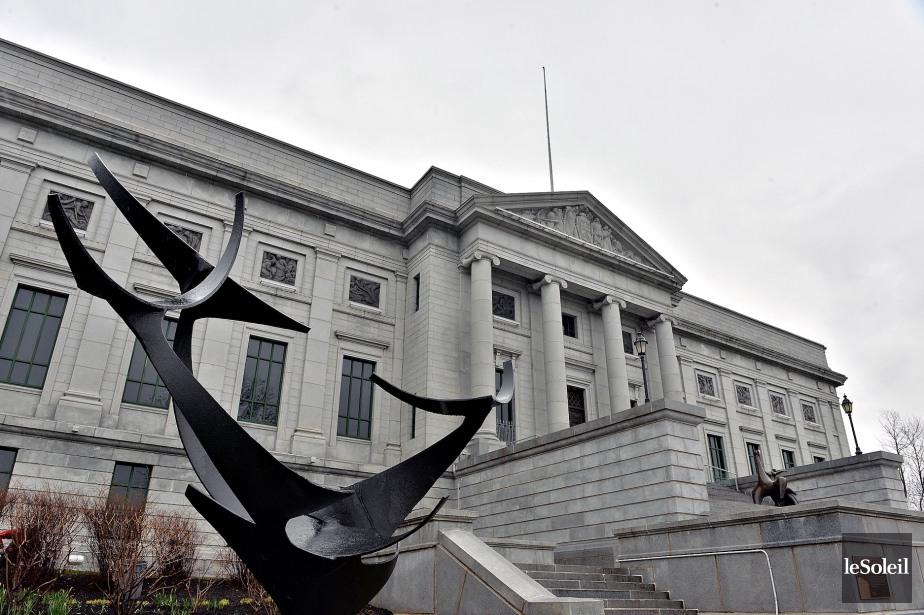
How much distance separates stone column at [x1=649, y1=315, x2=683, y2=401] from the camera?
31.4m

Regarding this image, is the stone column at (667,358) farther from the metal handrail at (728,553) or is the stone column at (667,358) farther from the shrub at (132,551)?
the shrub at (132,551)

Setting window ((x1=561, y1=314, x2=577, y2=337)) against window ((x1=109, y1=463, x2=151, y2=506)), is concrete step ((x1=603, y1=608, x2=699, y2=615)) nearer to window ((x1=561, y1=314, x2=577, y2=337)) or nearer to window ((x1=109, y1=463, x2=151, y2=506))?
window ((x1=109, y1=463, x2=151, y2=506))

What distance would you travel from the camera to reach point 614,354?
93.7ft

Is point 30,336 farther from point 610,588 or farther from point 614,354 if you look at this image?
point 614,354

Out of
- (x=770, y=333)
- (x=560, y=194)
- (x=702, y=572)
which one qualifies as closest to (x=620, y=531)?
(x=702, y=572)

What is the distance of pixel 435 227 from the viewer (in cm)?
2705

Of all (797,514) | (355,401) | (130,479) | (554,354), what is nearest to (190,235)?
(355,401)

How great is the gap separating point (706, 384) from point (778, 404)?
24.9 ft

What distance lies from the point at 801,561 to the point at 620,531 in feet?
13.3

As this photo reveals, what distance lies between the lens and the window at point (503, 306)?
91.2ft

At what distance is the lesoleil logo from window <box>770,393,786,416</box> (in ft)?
112

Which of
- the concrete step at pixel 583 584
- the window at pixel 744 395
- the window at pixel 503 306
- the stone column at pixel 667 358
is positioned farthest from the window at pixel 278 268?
the window at pixel 744 395

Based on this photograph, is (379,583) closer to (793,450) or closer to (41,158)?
(41,158)

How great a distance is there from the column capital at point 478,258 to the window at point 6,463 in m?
17.0
